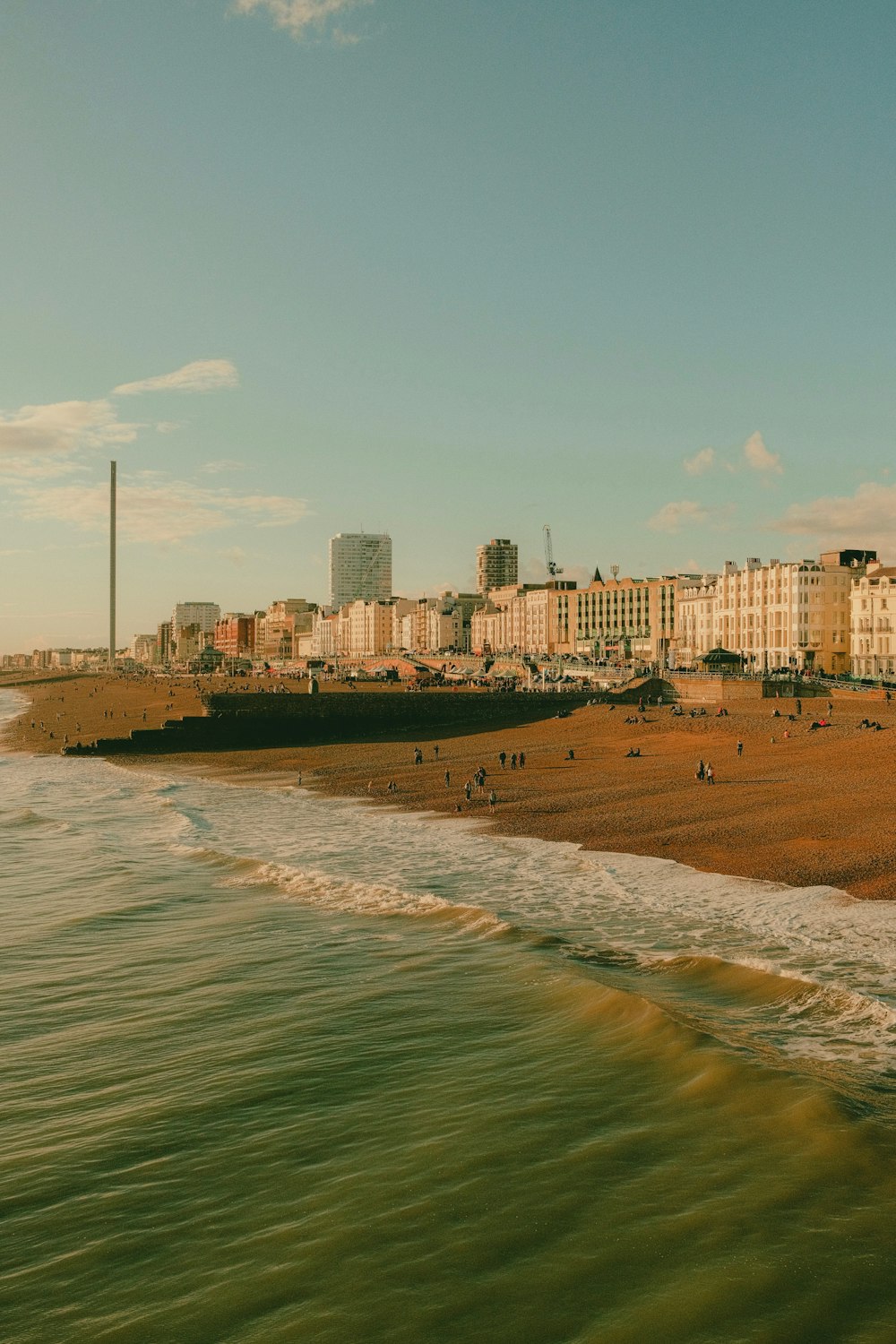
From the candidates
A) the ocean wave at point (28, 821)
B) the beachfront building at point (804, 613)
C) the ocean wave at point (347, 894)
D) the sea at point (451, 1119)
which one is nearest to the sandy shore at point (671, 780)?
the sea at point (451, 1119)

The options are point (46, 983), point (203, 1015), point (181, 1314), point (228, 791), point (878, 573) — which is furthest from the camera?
point (878, 573)

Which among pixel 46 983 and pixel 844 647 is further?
pixel 844 647

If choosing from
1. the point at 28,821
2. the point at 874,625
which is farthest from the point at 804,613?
the point at 28,821

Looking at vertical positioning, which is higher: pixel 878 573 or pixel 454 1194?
pixel 878 573

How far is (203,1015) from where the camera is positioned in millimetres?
16047

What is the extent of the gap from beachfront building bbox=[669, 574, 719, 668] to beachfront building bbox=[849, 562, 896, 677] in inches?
1022

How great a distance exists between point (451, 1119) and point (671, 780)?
30558 millimetres

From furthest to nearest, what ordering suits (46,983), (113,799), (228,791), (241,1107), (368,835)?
(228,791), (113,799), (368,835), (46,983), (241,1107)

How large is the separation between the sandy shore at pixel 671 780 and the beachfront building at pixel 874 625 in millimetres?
34387

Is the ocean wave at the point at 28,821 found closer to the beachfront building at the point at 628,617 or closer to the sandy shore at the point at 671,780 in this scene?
the sandy shore at the point at 671,780

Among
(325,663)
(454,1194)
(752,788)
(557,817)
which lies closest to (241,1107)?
(454,1194)

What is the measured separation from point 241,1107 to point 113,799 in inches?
1307

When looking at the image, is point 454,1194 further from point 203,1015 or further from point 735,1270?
point 203,1015

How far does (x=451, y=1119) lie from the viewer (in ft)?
40.9
